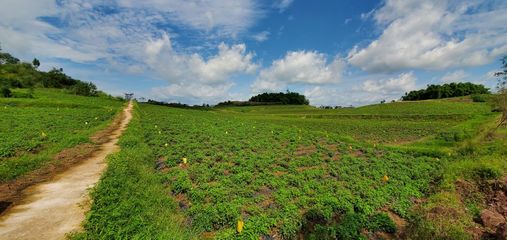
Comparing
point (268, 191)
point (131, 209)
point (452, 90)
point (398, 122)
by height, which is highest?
point (452, 90)

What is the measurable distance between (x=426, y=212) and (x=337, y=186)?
9.69ft

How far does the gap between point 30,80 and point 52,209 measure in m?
78.3

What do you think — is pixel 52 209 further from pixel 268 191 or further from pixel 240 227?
pixel 268 191

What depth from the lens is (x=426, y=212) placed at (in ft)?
29.3

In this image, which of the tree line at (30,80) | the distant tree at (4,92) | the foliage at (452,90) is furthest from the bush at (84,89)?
the foliage at (452,90)

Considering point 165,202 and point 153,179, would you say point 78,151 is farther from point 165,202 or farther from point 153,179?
point 165,202

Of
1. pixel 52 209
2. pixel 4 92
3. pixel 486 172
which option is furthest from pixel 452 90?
pixel 4 92

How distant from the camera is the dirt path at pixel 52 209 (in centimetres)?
545

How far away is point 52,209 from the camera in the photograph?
6465 millimetres

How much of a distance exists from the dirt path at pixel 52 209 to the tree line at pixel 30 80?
40.3 meters

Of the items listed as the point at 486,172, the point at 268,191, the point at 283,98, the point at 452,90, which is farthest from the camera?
the point at 283,98

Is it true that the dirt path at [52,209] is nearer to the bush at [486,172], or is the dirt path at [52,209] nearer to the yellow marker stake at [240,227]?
the yellow marker stake at [240,227]

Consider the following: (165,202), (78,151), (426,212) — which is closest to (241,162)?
(165,202)

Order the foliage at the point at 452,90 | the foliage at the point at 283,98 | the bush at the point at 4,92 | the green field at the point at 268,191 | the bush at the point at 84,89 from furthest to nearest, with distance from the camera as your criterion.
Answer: the foliage at the point at 283,98 < the foliage at the point at 452,90 < the bush at the point at 84,89 < the bush at the point at 4,92 < the green field at the point at 268,191
